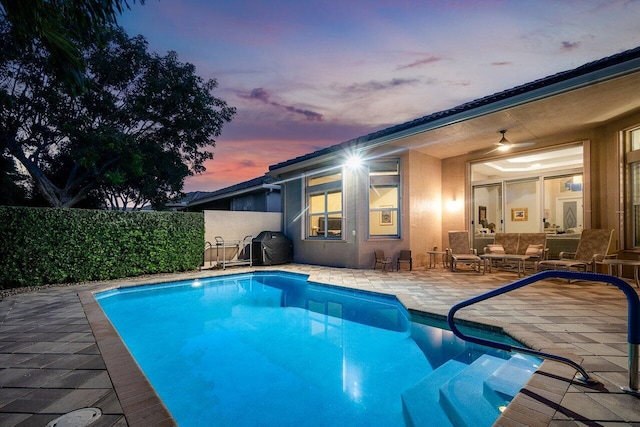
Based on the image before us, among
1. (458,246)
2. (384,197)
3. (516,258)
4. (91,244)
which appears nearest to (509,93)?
(516,258)

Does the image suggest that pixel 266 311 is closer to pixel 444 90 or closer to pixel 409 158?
pixel 409 158

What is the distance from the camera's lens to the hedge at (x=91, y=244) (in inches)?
251

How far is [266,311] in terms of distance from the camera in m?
5.67

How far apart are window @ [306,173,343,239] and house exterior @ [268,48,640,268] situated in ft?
0.13

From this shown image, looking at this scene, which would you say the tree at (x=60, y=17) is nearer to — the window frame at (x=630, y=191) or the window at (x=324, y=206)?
the window at (x=324, y=206)

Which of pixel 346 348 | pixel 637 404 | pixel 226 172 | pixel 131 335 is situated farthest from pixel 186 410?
pixel 226 172

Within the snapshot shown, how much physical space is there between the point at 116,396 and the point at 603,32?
10419mm

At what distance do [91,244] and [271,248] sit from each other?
4.99m

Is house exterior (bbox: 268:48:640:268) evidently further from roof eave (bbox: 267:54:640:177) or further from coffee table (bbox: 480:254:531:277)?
coffee table (bbox: 480:254:531:277)

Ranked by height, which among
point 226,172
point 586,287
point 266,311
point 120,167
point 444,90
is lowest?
point 266,311

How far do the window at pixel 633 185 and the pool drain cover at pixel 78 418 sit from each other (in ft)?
29.6

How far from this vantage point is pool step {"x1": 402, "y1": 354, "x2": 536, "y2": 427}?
2373 mm

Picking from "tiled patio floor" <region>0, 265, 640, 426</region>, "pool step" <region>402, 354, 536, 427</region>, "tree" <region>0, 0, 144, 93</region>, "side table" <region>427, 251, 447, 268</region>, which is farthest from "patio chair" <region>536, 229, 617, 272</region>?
"tree" <region>0, 0, 144, 93</region>

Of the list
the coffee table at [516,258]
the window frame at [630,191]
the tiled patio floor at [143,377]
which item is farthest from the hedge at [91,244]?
the window frame at [630,191]
